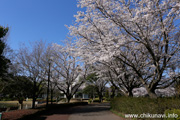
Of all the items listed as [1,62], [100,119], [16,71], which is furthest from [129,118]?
[16,71]

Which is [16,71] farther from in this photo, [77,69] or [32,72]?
[77,69]

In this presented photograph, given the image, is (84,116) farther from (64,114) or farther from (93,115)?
(64,114)

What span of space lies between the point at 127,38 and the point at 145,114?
14.6 ft

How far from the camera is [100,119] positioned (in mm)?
10742

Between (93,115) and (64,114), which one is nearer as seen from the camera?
(93,115)

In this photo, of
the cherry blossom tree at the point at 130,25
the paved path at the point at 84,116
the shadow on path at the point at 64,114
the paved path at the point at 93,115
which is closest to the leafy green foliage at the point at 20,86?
the shadow on path at the point at 64,114

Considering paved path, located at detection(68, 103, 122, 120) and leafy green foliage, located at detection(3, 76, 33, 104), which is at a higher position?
leafy green foliage, located at detection(3, 76, 33, 104)

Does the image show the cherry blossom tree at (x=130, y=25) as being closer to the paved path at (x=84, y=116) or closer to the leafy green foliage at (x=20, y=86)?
the paved path at (x=84, y=116)

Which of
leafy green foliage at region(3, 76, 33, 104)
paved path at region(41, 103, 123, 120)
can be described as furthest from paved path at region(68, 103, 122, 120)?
leafy green foliage at region(3, 76, 33, 104)

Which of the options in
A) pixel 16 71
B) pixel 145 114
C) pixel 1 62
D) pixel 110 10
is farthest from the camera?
pixel 16 71

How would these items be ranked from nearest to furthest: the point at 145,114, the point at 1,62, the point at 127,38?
the point at 145,114
the point at 127,38
the point at 1,62

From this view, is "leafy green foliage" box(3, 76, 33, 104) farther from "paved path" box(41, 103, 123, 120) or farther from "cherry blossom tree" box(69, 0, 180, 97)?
"cherry blossom tree" box(69, 0, 180, 97)

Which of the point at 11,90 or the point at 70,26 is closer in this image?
the point at 70,26

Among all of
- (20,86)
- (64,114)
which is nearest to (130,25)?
(64,114)
